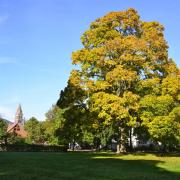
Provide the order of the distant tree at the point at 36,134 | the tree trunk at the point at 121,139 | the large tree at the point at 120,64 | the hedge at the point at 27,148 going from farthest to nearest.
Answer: the distant tree at the point at 36,134 → the hedge at the point at 27,148 → the tree trunk at the point at 121,139 → the large tree at the point at 120,64

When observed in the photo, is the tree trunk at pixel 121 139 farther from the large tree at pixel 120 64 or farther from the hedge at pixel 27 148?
the hedge at pixel 27 148

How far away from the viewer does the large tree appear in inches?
1849

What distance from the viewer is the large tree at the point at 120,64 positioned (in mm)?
46969

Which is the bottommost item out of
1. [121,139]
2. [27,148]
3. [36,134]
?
[27,148]

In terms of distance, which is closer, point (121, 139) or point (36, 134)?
point (121, 139)

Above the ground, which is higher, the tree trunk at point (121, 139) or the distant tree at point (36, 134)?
the distant tree at point (36, 134)

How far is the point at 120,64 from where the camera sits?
49.1 m

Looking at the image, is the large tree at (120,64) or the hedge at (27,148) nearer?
the large tree at (120,64)

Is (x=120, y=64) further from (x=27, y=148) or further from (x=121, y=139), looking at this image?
(x=27, y=148)

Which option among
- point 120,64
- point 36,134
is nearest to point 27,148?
point 120,64

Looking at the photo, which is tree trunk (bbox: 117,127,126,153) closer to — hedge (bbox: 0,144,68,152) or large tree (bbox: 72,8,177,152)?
large tree (bbox: 72,8,177,152)

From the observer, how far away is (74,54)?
2040 inches

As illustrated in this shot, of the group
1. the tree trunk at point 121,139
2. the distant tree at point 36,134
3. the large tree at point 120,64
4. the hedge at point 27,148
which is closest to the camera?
the large tree at point 120,64

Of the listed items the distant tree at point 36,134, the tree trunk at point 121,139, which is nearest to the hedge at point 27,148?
the tree trunk at point 121,139
